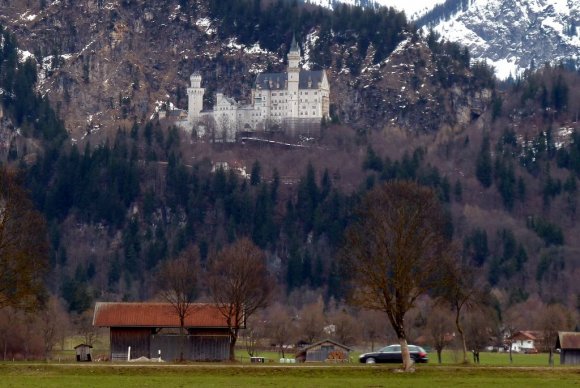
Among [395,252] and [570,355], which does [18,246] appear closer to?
[395,252]

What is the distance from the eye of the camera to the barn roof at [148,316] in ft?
348

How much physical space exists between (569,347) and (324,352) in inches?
763

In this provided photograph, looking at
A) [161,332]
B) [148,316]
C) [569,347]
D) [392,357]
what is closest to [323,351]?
[161,332]

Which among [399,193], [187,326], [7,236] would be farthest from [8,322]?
[399,193]

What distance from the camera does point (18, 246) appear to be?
89.8 m

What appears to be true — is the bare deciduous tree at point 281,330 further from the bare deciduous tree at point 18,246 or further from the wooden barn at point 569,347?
the bare deciduous tree at point 18,246

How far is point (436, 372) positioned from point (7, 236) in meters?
27.6

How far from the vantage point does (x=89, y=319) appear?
16738 cm

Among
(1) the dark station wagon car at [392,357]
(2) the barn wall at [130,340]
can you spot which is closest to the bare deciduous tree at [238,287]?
(2) the barn wall at [130,340]

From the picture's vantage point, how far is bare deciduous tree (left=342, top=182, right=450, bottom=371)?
8488cm

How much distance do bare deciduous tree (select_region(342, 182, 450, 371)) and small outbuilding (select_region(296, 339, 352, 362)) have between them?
2414 centimetres

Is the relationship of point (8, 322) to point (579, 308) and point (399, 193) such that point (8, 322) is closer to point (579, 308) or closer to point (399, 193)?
point (399, 193)

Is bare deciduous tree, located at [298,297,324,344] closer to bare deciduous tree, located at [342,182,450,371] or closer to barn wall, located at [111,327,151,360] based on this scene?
barn wall, located at [111,327,151,360]

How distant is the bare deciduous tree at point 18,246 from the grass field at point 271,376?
549 centimetres
